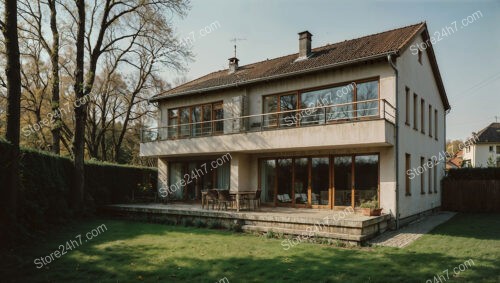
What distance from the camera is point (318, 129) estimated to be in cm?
1456

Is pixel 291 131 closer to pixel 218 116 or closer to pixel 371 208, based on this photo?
pixel 371 208

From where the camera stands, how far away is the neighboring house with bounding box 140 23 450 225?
14.3 metres

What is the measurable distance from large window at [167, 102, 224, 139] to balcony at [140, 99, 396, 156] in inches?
2.1

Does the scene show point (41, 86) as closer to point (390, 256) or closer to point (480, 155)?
point (390, 256)

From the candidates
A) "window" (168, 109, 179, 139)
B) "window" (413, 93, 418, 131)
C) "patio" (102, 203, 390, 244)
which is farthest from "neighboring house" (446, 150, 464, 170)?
"window" (168, 109, 179, 139)

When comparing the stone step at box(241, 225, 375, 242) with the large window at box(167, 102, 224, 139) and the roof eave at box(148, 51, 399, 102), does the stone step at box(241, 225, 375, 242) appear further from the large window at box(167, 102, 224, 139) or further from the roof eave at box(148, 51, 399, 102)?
the large window at box(167, 102, 224, 139)

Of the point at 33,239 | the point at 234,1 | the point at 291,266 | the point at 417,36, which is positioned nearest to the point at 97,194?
the point at 33,239

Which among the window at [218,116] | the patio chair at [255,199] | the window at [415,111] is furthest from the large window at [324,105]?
the window at [415,111]

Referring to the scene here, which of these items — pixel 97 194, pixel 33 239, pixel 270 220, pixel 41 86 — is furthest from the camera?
pixel 41 86

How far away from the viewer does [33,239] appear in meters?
11.4

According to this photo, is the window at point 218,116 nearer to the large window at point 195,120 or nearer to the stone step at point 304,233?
the large window at point 195,120

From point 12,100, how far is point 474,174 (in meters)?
24.0

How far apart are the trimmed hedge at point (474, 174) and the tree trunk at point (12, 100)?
2279 centimetres

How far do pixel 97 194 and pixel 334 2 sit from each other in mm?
14523
